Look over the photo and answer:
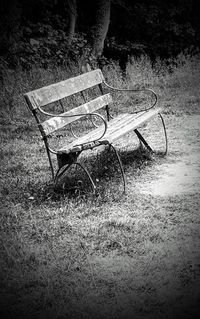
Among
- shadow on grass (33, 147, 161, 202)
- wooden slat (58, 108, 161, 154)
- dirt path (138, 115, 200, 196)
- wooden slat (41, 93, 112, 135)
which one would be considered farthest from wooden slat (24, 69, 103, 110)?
dirt path (138, 115, 200, 196)

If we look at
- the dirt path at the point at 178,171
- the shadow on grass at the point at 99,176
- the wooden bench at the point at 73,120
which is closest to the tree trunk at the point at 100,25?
the dirt path at the point at 178,171

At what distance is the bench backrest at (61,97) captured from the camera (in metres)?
3.75

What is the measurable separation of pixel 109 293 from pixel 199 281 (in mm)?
612

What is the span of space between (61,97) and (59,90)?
8 cm

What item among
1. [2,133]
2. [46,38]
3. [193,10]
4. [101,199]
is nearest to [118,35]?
[193,10]

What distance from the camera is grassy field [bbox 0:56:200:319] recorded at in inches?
93.3

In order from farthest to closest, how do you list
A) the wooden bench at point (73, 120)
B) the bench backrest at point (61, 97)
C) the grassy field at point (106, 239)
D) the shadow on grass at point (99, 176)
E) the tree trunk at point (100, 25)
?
1. the tree trunk at point (100, 25)
2. the shadow on grass at point (99, 176)
3. the bench backrest at point (61, 97)
4. the wooden bench at point (73, 120)
5. the grassy field at point (106, 239)

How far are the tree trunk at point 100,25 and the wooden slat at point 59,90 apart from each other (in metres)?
7.82

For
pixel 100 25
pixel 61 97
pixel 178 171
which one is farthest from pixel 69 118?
pixel 100 25

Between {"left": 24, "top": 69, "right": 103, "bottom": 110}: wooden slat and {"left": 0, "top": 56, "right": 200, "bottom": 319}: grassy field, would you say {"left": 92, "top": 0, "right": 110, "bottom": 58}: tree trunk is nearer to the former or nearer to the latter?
{"left": 24, "top": 69, "right": 103, "bottom": 110}: wooden slat

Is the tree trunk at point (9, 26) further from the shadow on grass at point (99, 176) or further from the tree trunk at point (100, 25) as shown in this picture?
the shadow on grass at point (99, 176)

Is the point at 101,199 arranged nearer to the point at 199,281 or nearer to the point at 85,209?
the point at 85,209

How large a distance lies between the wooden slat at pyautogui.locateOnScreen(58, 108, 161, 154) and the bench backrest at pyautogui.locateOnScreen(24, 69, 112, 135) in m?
0.28

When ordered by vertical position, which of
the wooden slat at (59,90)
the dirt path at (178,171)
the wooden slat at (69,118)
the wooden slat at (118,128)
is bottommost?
the dirt path at (178,171)
